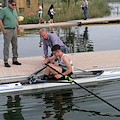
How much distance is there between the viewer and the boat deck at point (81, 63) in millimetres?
7479

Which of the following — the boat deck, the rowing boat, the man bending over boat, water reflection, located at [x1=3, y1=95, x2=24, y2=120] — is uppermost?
the man bending over boat

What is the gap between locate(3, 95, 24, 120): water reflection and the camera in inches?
211

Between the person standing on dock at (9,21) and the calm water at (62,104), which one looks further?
the person standing on dock at (9,21)

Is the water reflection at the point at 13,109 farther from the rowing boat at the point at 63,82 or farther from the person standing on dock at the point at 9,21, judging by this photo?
the person standing on dock at the point at 9,21

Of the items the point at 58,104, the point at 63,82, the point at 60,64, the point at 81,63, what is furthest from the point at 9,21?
the point at 58,104

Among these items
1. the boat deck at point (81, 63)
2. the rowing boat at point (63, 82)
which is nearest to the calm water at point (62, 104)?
the rowing boat at point (63, 82)

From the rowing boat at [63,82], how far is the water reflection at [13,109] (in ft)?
0.94

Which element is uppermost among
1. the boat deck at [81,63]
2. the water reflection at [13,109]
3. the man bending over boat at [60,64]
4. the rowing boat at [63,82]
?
the man bending over boat at [60,64]

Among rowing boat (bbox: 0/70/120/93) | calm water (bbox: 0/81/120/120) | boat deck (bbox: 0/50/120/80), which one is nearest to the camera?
calm water (bbox: 0/81/120/120)

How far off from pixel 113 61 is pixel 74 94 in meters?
2.53

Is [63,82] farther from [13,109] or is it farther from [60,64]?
[13,109]

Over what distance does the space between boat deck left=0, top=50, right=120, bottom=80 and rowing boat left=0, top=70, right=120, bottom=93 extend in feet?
Answer: 1.26

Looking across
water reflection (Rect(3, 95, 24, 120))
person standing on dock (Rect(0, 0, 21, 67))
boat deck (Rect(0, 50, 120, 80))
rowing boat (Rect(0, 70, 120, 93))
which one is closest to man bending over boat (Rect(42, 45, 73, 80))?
rowing boat (Rect(0, 70, 120, 93))

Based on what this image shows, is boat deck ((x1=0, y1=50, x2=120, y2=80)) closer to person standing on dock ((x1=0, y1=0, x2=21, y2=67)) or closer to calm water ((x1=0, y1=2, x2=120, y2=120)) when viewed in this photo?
person standing on dock ((x1=0, y1=0, x2=21, y2=67))
